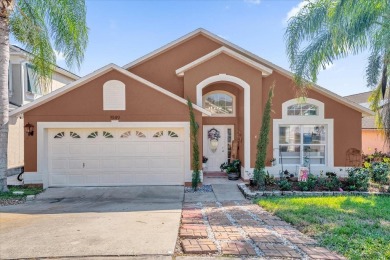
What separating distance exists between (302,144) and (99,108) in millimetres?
9654

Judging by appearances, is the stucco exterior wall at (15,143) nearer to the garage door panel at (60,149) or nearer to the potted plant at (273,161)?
Answer: the garage door panel at (60,149)

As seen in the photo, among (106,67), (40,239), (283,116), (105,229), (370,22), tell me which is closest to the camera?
(40,239)

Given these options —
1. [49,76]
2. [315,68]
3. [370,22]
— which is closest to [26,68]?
[49,76]

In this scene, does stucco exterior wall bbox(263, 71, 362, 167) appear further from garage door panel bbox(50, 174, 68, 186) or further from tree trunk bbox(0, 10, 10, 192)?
tree trunk bbox(0, 10, 10, 192)

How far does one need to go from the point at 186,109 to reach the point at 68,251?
300 inches

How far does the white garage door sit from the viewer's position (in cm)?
1166

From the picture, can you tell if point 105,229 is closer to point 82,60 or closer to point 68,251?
point 68,251

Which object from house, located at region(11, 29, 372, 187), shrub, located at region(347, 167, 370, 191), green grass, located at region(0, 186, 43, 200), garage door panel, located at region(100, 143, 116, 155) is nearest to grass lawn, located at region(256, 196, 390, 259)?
shrub, located at region(347, 167, 370, 191)

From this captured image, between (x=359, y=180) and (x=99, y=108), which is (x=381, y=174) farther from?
(x=99, y=108)

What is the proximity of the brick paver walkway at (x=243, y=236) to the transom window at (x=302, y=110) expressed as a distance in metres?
6.84

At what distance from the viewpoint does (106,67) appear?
11359 mm

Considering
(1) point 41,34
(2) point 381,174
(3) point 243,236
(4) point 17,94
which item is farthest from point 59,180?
(2) point 381,174

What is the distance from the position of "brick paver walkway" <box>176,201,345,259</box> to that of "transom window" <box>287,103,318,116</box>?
6838 millimetres

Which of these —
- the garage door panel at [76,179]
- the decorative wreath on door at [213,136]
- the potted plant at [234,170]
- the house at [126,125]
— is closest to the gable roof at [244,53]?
the house at [126,125]
